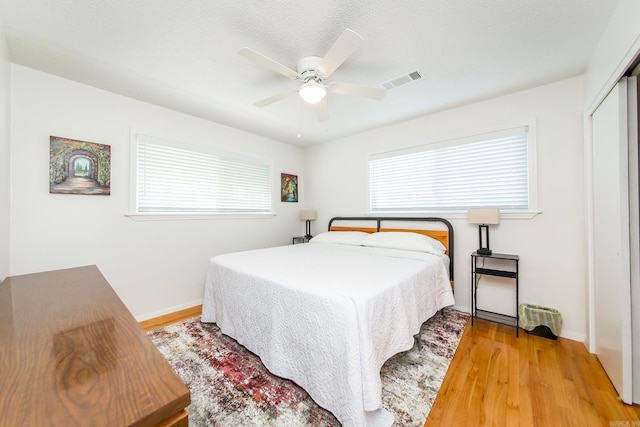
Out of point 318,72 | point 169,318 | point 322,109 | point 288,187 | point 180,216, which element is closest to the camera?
point 318,72

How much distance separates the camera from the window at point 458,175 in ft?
9.12

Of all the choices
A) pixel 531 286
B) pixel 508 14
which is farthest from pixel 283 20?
pixel 531 286

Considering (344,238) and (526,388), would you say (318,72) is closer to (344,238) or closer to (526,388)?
(344,238)

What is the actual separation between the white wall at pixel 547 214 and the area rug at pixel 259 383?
1017mm

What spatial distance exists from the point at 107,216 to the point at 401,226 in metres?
3.59

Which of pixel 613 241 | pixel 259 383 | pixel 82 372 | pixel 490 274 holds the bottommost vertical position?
pixel 259 383

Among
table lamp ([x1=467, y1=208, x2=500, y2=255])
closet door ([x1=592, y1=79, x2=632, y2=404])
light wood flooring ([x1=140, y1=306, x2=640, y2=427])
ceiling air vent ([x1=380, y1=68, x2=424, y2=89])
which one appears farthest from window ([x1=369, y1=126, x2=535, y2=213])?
light wood flooring ([x1=140, y1=306, x2=640, y2=427])

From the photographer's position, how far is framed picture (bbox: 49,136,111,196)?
7.78ft

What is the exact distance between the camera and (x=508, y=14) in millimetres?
1660

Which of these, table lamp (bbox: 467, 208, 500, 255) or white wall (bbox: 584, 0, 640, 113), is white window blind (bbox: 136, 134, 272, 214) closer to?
table lamp (bbox: 467, 208, 500, 255)

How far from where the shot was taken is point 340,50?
161 centimetres

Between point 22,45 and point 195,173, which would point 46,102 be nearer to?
point 22,45

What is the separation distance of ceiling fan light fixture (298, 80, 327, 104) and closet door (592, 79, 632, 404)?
2032 mm

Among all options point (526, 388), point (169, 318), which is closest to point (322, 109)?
point (526, 388)
